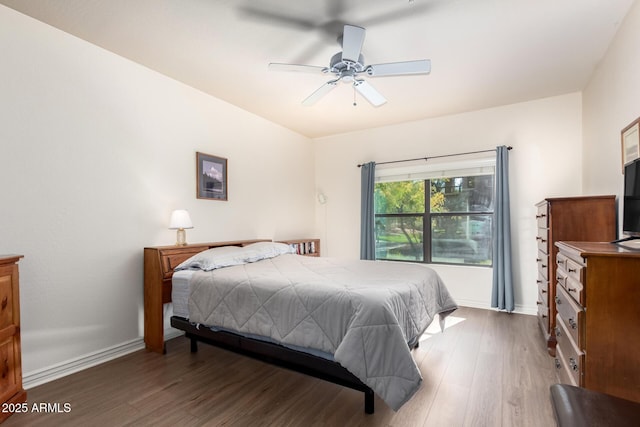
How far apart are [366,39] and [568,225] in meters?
2.23

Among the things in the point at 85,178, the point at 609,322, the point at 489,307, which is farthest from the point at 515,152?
the point at 85,178

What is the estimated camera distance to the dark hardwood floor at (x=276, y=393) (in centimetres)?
179

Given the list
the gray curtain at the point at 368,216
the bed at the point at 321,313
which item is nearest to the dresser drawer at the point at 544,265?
the bed at the point at 321,313

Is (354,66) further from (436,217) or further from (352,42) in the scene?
(436,217)

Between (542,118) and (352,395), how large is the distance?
375 cm

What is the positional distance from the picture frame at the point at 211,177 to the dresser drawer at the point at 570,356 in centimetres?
327

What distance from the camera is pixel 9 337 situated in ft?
6.08

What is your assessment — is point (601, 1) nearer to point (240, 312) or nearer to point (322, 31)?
point (322, 31)

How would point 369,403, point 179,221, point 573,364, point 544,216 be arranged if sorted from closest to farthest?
point 573,364 → point 369,403 → point 544,216 → point 179,221

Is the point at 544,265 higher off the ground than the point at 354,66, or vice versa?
the point at 354,66

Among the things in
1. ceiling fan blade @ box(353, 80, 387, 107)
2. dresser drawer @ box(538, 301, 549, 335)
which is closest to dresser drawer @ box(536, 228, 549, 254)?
dresser drawer @ box(538, 301, 549, 335)

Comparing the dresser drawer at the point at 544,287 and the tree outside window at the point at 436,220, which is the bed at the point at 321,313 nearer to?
the dresser drawer at the point at 544,287

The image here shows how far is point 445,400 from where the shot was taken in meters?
1.97

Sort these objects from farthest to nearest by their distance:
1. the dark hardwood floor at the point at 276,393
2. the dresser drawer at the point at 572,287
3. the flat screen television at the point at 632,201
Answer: the dark hardwood floor at the point at 276,393 → the flat screen television at the point at 632,201 → the dresser drawer at the point at 572,287
